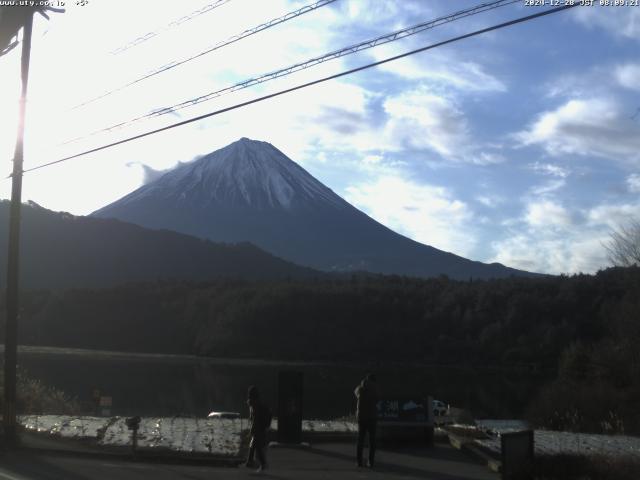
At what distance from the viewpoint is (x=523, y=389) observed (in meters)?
57.1

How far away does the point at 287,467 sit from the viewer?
14.2 meters

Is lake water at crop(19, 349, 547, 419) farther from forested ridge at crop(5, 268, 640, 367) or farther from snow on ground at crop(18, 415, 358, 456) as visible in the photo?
snow on ground at crop(18, 415, 358, 456)

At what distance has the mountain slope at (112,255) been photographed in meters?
128

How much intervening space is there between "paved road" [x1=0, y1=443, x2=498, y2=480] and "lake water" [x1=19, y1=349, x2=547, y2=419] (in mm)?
14442

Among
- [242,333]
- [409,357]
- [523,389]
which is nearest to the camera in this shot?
[523,389]

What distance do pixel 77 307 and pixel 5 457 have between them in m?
94.5

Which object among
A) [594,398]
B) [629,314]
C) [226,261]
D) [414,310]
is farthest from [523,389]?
[226,261]

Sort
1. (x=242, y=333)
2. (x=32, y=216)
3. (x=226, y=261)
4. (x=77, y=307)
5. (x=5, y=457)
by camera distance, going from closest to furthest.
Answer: (x=5, y=457) → (x=242, y=333) → (x=77, y=307) → (x=32, y=216) → (x=226, y=261)

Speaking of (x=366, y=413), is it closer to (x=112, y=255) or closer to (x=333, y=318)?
(x=333, y=318)

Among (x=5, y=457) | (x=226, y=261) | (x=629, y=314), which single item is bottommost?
(x=5, y=457)

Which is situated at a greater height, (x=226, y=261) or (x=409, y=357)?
(x=226, y=261)

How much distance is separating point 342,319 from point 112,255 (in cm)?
5661

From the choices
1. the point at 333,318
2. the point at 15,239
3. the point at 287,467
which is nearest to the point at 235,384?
the point at 15,239

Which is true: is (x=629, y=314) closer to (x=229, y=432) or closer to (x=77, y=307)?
(x=229, y=432)
